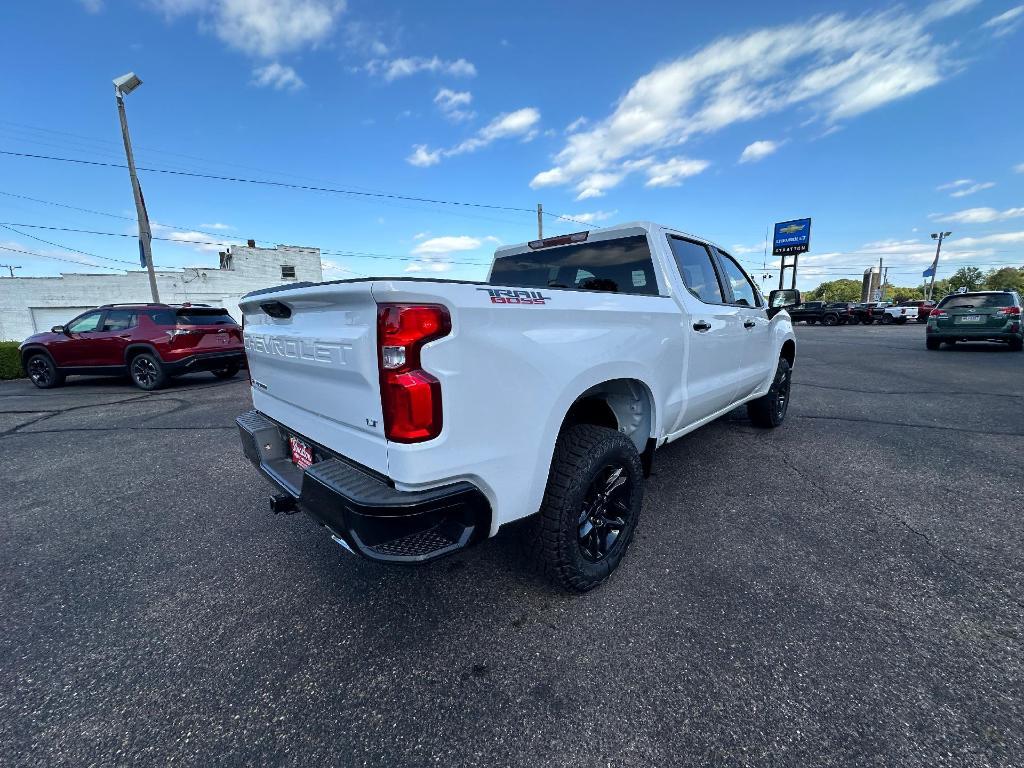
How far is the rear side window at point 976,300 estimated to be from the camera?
11383 mm

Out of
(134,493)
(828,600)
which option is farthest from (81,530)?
(828,600)

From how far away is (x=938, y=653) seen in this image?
184 centimetres

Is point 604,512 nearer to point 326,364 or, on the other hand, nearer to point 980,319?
point 326,364

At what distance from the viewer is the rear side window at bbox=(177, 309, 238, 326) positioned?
27.4 ft

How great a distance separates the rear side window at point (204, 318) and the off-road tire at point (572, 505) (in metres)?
8.80

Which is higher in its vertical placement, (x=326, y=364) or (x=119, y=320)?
(x=119, y=320)

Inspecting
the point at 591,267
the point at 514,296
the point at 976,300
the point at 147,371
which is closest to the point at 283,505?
the point at 514,296

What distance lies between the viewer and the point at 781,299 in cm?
472

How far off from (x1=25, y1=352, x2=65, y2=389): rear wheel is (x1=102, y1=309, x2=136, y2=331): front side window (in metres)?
1.78

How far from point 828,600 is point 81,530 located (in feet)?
15.3

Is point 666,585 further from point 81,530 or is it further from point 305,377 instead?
point 81,530

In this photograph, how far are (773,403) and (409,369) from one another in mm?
4808

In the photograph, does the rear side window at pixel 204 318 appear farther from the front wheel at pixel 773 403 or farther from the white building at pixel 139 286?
the white building at pixel 139 286

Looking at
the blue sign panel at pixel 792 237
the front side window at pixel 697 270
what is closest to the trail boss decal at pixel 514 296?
the front side window at pixel 697 270
